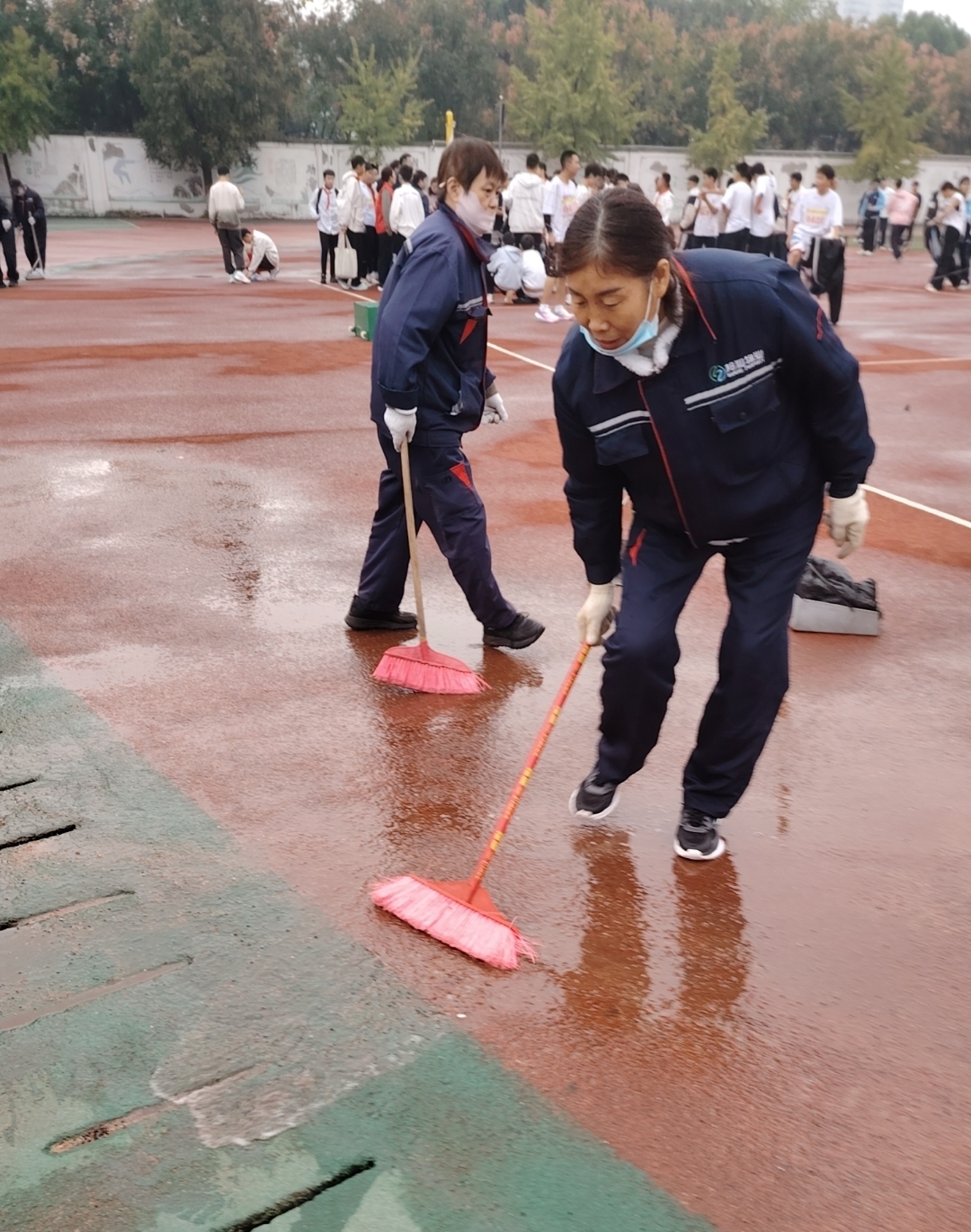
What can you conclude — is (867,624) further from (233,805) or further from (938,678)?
(233,805)

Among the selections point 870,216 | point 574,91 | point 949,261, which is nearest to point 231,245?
point 949,261

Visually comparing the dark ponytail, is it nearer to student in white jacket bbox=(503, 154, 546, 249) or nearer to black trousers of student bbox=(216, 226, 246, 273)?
student in white jacket bbox=(503, 154, 546, 249)

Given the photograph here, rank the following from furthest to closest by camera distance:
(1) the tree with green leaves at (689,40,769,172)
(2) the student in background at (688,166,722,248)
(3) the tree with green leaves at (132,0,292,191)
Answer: (1) the tree with green leaves at (689,40,769,172)
(3) the tree with green leaves at (132,0,292,191)
(2) the student in background at (688,166,722,248)

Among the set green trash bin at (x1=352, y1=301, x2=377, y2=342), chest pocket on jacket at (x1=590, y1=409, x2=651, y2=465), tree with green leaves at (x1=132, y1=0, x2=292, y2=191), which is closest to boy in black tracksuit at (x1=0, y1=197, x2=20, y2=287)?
green trash bin at (x1=352, y1=301, x2=377, y2=342)

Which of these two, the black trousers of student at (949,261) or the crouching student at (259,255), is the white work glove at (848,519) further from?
the black trousers of student at (949,261)

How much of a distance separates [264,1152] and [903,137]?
181 ft

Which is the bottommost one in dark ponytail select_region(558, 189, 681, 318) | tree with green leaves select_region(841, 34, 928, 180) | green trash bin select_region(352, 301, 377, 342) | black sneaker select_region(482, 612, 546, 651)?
black sneaker select_region(482, 612, 546, 651)

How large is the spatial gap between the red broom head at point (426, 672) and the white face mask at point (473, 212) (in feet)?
5.41

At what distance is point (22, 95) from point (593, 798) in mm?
41142

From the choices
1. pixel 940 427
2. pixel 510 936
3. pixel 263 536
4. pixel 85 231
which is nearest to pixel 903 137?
pixel 85 231

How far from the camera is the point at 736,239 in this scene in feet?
63.2

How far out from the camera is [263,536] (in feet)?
21.9

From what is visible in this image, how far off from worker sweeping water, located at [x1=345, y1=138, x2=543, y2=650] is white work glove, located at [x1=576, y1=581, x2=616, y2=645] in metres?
1.33

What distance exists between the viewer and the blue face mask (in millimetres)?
2937
